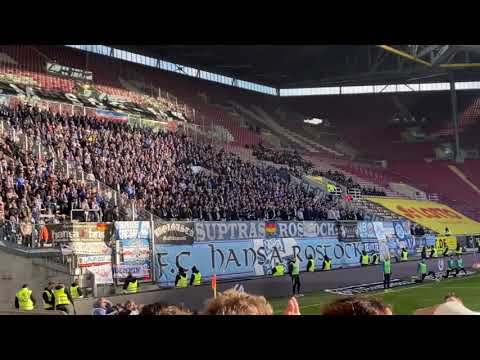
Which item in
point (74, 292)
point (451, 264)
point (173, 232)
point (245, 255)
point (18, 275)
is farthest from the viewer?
point (451, 264)

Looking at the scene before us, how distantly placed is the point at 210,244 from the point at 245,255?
1.69m

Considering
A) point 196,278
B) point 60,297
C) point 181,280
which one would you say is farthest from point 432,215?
point 60,297

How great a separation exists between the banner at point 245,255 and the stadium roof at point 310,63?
66.2 ft

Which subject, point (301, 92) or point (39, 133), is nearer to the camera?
point (39, 133)

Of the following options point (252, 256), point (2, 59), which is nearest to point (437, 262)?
point (252, 256)

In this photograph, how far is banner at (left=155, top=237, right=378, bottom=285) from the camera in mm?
21125

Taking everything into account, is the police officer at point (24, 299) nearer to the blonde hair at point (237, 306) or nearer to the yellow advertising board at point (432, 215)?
the blonde hair at point (237, 306)

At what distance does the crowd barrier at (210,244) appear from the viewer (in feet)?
61.0

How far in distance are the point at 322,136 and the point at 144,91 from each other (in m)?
16.9

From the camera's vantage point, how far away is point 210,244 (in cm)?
2267

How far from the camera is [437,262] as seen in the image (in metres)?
30.4

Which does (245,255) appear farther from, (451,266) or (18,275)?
(451,266)
